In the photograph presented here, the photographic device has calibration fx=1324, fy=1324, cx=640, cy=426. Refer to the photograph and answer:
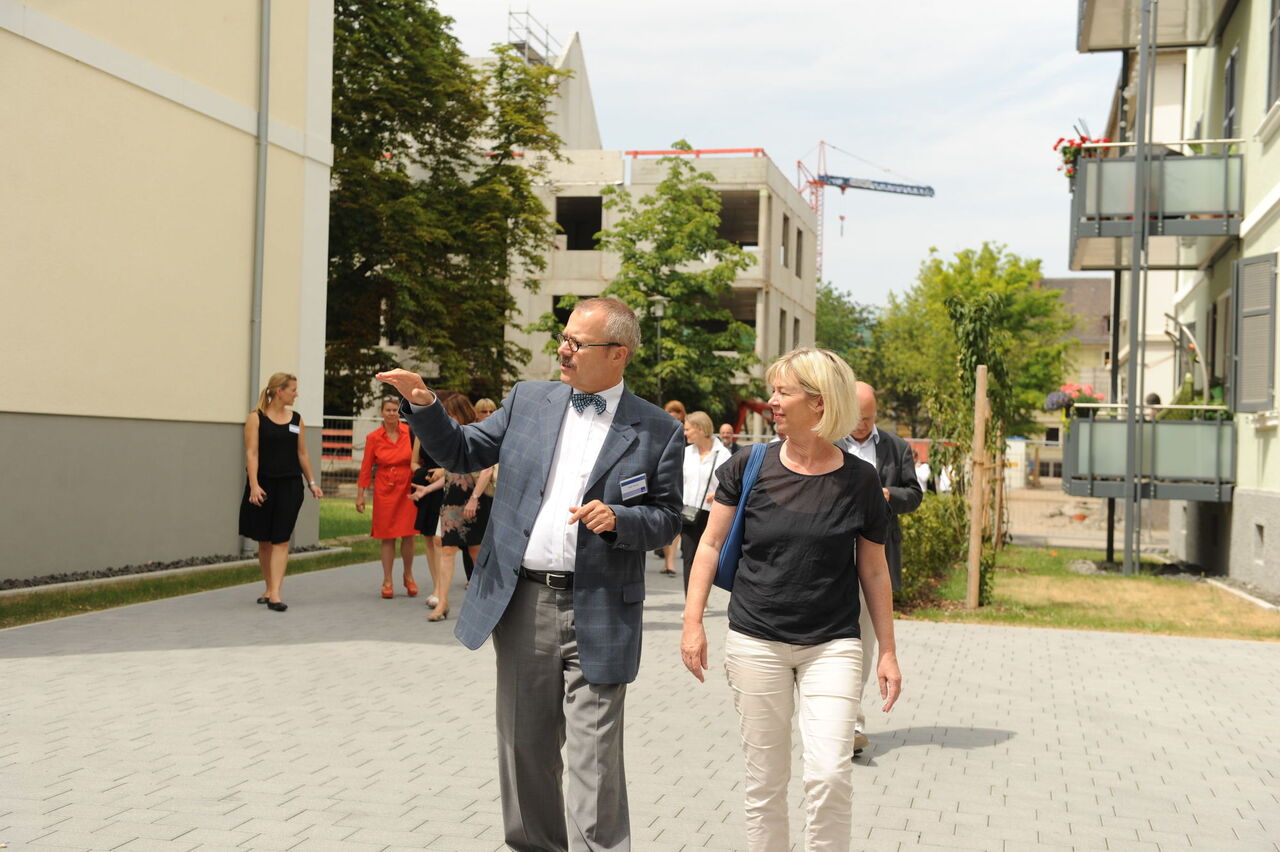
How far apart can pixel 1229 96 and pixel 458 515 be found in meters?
14.3

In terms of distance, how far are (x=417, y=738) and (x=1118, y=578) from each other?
1332cm

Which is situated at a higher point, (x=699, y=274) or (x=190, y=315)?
(x=699, y=274)

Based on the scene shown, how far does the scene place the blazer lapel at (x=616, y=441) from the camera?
4.24 meters

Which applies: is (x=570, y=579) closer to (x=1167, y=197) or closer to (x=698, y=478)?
(x=698, y=478)

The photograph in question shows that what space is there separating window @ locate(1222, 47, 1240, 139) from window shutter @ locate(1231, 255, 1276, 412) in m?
3.61

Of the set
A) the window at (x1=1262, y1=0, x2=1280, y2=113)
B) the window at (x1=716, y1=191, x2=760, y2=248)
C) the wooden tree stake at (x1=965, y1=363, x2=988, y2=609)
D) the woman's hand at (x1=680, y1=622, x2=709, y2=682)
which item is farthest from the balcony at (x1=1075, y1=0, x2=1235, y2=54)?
the window at (x1=716, y1=191, x2=760, y2=248)

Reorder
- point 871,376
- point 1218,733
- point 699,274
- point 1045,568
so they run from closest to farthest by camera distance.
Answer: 1. point 1218,733
2. point 1045,568
3. point 699,274
4. point 871,376

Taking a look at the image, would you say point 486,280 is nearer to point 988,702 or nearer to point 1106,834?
point 988,702

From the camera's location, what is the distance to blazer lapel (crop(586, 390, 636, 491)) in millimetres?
4242

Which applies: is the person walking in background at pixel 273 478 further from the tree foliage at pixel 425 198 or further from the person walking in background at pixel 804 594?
the tree foliage at pixel 425 198

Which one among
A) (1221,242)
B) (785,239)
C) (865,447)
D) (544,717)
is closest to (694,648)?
(544,717)

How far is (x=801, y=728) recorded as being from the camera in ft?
13.7

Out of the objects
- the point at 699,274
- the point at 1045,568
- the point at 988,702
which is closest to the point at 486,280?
the point at 699,274

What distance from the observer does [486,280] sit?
35500mm
